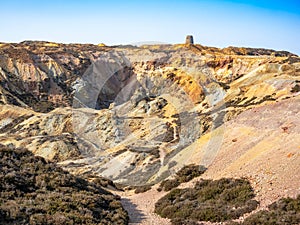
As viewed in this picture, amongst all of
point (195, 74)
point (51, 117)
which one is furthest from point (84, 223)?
point (195, 74)

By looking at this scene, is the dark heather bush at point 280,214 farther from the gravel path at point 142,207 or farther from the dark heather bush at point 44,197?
the dark heather bush at point 44,197

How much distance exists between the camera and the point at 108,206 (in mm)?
22156

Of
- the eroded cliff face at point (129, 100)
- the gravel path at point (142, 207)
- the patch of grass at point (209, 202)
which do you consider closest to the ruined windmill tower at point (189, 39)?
the eroded cliff face at point (129, 100)

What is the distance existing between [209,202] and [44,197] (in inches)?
360

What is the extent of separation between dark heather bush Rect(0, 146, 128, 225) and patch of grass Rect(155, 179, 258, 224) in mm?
2987

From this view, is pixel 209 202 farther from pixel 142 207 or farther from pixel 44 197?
pixel 44 197

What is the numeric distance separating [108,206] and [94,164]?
26.3m

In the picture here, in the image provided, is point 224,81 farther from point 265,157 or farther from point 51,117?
point 265,157

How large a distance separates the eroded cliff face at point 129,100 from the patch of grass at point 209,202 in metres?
5.50

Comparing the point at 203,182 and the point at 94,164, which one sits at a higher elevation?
the point at 203,182

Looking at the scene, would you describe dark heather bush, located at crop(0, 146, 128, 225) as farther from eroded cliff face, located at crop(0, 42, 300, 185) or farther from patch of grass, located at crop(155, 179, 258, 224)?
eroded cliff face, located at crop(0, 42, 300, 185)

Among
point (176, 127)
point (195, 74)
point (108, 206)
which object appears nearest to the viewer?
point (108, 206)

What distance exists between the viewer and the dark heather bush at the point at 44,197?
633 inches

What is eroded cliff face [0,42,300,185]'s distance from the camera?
45.4 m
